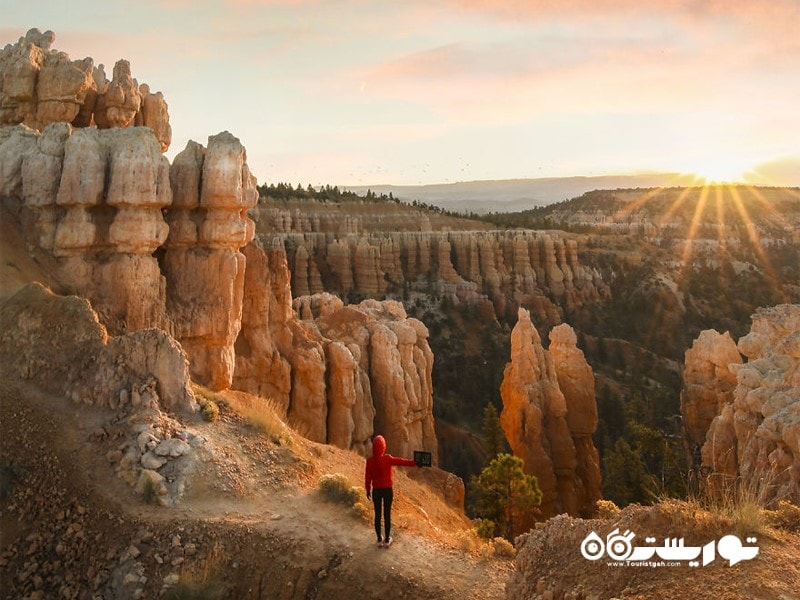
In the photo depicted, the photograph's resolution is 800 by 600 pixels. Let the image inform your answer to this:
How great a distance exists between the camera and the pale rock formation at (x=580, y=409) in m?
28.1

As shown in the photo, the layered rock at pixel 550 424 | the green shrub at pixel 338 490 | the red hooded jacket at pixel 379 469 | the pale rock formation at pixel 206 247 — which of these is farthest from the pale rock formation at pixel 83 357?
the layered rock at pixel 550 424

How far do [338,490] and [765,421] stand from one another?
10.4 metres

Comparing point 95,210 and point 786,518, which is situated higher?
point 95,210

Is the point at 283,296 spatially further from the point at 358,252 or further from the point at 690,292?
the point at 690,292

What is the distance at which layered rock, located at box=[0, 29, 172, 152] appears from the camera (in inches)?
663

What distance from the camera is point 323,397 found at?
69.1 ft

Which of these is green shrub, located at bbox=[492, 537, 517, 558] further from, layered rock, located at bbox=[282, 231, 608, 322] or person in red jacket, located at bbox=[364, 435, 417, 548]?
layered rock, located at bbox=[282, 231, 608, 322]

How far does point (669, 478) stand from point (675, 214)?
292ft

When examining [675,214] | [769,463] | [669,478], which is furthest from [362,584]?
[675,214]

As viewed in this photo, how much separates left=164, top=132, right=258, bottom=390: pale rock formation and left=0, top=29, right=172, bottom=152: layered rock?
9.95 ft

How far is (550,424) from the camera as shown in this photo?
28.1 m

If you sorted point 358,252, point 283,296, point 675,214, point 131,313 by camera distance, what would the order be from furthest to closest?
point 675,214 → point 358,252 → point 283,296 → point 131,313

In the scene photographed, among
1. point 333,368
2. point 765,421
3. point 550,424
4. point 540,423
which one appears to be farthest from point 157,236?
point 550,424

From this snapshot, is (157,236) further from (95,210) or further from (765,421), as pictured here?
(765,421)
